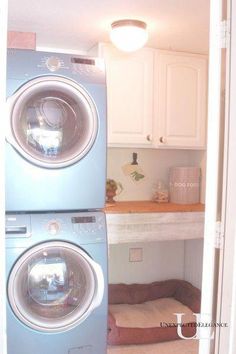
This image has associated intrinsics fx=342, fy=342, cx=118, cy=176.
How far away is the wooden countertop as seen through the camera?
97.7 inches

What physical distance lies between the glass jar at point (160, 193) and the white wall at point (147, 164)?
4 cm

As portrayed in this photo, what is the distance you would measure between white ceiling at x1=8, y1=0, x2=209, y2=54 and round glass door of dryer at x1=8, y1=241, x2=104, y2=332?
1343 mm

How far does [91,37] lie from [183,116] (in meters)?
0.96

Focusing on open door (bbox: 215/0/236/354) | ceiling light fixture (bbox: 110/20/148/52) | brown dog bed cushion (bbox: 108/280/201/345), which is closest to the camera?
open door (bbox: 215/0/236/354)

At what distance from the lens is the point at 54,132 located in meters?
1.85

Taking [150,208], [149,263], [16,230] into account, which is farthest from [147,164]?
[16,230]

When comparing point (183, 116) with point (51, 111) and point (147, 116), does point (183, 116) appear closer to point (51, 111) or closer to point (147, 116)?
point (147, 116)

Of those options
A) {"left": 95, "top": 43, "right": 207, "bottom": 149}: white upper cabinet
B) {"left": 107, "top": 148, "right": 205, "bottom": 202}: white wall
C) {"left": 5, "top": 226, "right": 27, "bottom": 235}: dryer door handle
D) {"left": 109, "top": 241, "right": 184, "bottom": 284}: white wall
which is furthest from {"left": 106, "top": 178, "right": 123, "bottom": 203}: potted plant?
{"left": 5, "top": 226, "right": 27, "bottom": 235}: dryer door handle

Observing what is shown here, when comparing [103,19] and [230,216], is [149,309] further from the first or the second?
[103,19]

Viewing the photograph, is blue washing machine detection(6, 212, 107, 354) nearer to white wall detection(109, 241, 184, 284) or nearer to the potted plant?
the potted plant

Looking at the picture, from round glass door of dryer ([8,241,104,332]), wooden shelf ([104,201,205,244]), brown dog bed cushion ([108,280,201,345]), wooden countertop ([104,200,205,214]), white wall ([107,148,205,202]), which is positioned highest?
white wall ([107,148,205,202])

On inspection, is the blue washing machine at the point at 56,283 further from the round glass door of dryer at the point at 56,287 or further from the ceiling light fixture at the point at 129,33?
the ceiling light fixture at the point at 129,33

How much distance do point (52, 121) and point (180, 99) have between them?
1335mm

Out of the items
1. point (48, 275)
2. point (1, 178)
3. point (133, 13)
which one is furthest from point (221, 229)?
point (133, 13)
